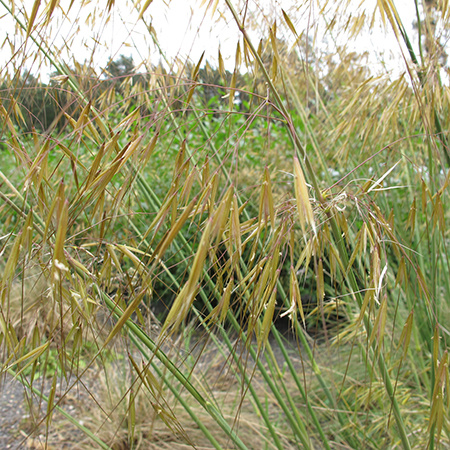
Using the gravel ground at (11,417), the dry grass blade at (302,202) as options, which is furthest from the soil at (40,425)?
the dry grass blade at (302,202)

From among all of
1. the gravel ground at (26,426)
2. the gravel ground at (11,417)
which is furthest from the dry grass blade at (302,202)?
the gravel ground at (11,417)

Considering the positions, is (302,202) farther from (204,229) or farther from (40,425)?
(40,425)

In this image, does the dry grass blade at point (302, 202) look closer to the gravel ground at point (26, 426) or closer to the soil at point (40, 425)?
the soil at point (40, 425)

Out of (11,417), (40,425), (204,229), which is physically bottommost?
(11,417)

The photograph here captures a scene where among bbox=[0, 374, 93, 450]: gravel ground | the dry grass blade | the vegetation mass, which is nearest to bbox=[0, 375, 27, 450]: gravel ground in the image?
bbox=[0, 374, 93, 450]: gravel ground

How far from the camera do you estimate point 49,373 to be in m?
2.12

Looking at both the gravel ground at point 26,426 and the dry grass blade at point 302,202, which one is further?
the gravel ground at point 26,426

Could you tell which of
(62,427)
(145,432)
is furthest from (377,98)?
(62,427)

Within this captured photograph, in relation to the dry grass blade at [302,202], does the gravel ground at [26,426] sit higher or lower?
lower

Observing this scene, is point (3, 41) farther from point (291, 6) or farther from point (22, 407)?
point (22, 407)

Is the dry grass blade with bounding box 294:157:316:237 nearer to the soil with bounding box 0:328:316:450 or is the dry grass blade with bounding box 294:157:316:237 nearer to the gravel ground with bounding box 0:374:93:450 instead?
the soil with bounding box 0:328:316:450

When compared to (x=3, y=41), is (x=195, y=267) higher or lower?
lower

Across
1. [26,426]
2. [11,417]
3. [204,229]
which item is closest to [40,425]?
[26,426]

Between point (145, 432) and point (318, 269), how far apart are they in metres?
1.25
